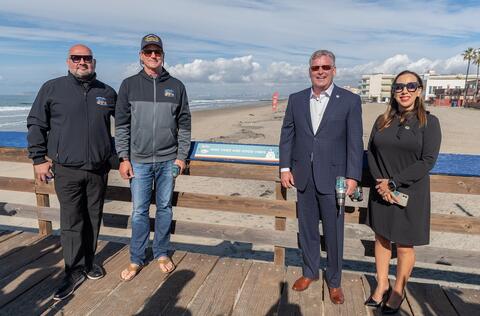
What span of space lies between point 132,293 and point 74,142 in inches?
62.1

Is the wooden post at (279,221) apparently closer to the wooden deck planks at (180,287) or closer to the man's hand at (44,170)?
the wooden deck planks at (180,287)

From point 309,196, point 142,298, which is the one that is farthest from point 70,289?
point 309,196

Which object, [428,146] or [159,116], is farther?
[159,116]

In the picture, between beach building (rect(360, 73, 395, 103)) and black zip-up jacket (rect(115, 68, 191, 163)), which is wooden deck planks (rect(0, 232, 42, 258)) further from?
beach building (rect(360, 73, 395, 103))

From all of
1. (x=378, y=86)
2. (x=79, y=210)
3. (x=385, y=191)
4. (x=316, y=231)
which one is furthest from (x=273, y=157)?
(x=378, y=86)

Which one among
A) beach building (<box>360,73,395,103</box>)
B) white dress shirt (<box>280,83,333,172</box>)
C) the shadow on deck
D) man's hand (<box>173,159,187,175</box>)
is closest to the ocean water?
the shadow on deck

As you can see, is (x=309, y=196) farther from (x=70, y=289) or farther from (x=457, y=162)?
(x=70, y=289)

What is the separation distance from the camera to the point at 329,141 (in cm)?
333

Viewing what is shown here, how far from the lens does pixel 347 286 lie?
3.75 metres

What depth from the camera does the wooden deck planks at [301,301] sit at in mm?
3285

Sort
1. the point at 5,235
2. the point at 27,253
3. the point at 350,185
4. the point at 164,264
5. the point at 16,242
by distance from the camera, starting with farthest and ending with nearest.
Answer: the point at 5,235
the point at 16,242
the point at 27,253
the point at 164,264
the point at 350,185

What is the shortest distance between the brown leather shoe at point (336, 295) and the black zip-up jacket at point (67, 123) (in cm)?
263

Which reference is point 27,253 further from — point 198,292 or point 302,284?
point 302,284

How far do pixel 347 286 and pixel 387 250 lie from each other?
63 cm
